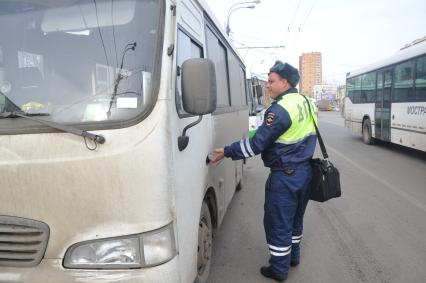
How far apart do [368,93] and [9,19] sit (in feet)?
46.5

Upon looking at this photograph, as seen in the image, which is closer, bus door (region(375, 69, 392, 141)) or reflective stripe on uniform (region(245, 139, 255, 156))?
reflective stripe on uniform (region(245, 139, 255, 156))

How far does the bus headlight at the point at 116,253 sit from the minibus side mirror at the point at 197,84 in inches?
29.9

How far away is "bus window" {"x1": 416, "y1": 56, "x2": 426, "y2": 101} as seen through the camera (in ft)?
32.8

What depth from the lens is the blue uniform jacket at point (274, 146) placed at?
3.26 m

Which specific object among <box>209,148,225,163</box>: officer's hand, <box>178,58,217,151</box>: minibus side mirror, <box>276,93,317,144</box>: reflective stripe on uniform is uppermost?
<box>178,58,217,151</box>: minibus side mirror

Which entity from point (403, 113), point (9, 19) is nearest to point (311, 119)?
point (9, 19)

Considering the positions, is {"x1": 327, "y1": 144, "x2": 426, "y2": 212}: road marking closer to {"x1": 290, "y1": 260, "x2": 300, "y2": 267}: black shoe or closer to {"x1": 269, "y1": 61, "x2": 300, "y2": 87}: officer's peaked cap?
{"x1": 290, "y1": 260, "x2": 300, "y2": 267}: black shoe

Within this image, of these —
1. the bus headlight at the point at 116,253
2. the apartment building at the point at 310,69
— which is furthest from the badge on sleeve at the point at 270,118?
the apartment building at the point at 310,69

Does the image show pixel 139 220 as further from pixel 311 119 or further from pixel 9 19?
pixel 311 119

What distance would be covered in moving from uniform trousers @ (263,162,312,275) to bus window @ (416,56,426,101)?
803cm

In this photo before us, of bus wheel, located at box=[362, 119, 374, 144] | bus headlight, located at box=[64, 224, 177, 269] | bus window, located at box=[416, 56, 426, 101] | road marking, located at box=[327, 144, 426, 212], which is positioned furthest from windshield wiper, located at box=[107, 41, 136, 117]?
bus wheel, located at box=[362, 119, 374, 144]

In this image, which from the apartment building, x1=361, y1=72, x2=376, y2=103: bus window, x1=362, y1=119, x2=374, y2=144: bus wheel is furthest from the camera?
the apartment building

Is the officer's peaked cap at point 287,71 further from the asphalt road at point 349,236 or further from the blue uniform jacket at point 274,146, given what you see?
the asphalt road at point 349,236

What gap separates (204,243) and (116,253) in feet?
4.62
